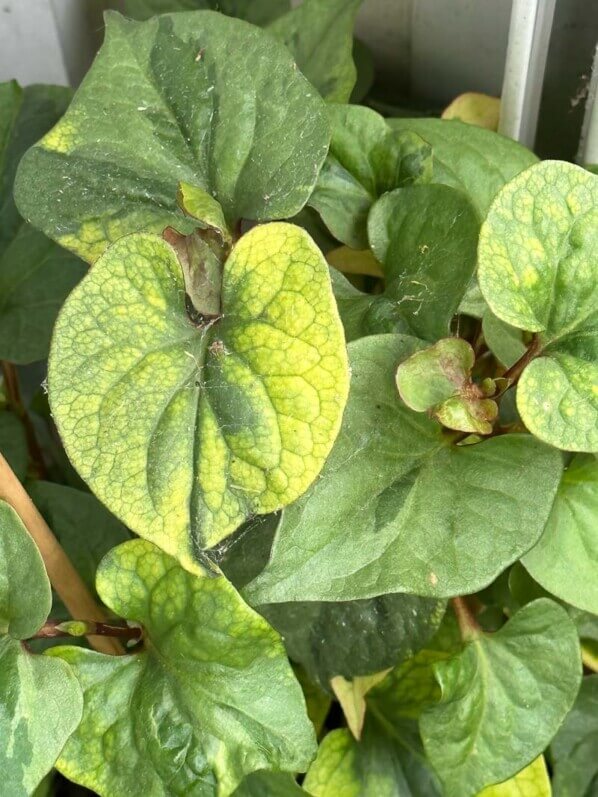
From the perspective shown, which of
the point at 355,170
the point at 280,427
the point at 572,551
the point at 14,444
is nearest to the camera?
the point at 280,427

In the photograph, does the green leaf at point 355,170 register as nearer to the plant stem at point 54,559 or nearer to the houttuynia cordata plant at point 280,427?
the houttuynia cordata plant at point 280,427

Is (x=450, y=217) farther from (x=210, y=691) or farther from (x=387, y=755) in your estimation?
(x=387, y=755)

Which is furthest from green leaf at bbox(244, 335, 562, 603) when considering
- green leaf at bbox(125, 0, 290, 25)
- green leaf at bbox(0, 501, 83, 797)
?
green leaf at bbox(125, 0, 290, 25)

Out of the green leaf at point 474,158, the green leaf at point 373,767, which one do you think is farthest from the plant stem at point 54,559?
the green leaf at point 474,158

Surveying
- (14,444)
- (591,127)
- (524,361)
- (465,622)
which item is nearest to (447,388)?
(524,361)

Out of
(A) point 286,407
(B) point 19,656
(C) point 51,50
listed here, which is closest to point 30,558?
(B) point 19,656

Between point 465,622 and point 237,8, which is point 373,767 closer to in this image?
point 465,622

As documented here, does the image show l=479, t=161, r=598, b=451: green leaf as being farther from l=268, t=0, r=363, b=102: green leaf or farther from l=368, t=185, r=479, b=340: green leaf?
l=268, t=0, r=363, b=102: green leaf
